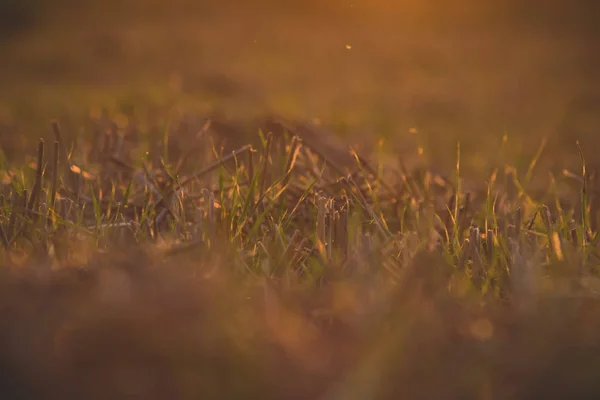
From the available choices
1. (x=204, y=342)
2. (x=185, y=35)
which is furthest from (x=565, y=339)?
(x=185, y=35)

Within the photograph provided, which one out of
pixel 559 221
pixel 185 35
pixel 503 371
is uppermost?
pixel 503 371

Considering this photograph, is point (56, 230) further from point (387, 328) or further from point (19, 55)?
point (19, 55)

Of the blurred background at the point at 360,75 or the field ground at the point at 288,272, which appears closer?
the field ground at the point at 288,272

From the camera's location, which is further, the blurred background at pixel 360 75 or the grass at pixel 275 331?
the blurred background at pixel 360 75

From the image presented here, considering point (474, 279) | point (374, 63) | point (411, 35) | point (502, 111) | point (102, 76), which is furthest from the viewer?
point (411, 35)

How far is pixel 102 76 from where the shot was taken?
7.37 meters

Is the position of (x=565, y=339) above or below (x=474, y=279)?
above

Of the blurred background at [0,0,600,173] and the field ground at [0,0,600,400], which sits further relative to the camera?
the blurred background at [0,0,600,173]

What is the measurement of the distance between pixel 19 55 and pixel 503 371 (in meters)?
7.99

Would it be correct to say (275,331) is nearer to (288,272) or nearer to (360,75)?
(288,272)

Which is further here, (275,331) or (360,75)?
(360,75)

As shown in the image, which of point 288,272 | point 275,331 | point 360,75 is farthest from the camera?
point 360,75

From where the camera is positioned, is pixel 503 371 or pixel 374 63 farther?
pixel 374 63

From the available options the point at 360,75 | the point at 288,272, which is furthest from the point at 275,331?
the point at 360,75
